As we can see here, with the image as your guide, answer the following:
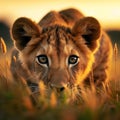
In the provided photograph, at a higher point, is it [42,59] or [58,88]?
[42,59]

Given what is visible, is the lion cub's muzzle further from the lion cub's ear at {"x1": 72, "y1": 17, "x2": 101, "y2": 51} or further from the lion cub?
the lion cub's ear at {"x1": 72, "y1": 17, "x2": 101, "y2": 51}

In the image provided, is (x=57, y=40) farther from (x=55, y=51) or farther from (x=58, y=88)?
(x=58, y=88)

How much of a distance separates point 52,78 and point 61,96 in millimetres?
725

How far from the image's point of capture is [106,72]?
31.1ft

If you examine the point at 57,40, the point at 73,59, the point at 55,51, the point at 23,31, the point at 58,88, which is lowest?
the point at 58,88

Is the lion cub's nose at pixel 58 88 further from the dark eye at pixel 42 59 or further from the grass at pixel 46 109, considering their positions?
the dark eye at pixel 42 59

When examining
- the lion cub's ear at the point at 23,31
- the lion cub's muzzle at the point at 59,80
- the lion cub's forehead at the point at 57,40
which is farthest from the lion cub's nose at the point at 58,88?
the lion cub's ear at the point at 23,31

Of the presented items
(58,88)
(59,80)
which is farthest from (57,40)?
(58,88)

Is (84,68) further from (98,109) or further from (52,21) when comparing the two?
(98,109)

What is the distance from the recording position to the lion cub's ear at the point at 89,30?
794cm

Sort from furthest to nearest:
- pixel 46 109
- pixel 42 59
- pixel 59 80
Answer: pixel 42 59 < pixel 59 80 < pixel 46 109

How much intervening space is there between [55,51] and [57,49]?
42 millimetres

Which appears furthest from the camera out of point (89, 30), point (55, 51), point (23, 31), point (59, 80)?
point (89, 30)

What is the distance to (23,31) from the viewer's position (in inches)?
313
